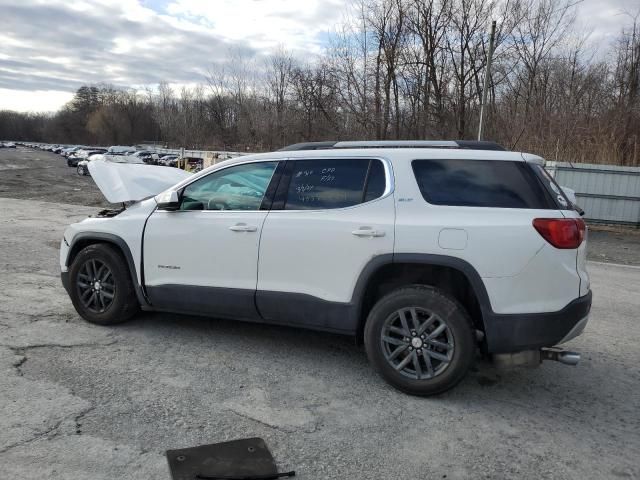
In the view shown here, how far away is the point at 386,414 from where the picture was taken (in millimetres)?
3607

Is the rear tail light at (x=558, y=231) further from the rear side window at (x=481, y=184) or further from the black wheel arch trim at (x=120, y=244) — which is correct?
the black wheel arch trim at (x=120, y=244)

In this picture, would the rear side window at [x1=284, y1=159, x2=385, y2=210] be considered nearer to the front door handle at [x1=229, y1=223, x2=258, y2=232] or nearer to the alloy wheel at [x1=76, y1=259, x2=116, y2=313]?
the front door handle at [x1=229, y1=223, x2=258, y2=232]

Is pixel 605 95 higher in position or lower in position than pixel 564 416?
higher

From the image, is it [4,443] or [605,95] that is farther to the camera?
[605,95]

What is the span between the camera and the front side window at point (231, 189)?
4.57m

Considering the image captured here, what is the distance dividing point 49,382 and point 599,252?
11721 millimetres

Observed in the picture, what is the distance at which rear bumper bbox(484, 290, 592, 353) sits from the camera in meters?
3.62

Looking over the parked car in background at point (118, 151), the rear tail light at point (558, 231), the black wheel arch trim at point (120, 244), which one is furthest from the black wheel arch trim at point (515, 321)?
the parked car in background at point (118, 151)

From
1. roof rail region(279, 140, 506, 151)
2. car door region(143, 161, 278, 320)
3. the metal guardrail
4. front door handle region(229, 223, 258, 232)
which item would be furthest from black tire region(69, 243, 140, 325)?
the metal guardrail

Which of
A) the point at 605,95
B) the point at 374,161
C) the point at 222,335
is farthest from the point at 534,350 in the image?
the point at 605,95

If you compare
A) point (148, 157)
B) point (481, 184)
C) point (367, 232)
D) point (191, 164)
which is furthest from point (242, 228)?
point (148, 157)

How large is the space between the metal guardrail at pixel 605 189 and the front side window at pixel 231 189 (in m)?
13.6

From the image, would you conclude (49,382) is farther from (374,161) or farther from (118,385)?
(374,161)

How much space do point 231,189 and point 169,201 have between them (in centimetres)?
56
